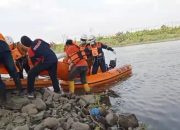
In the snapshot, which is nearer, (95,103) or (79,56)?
(95,103)

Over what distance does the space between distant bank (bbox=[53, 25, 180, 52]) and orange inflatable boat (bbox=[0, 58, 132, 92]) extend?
3482 cm

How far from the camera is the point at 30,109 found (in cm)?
960

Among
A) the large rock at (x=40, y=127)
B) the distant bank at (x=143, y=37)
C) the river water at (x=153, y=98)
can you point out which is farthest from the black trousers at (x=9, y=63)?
the distant bank at (x=143, y=37)

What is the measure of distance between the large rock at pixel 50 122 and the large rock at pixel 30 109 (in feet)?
3.16

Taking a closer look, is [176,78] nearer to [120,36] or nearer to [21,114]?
[21,114]

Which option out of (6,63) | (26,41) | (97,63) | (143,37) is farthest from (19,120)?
(143,37)

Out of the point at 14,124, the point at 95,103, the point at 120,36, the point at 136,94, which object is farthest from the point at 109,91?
the point at 120,36

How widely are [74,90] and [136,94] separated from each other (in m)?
2.29

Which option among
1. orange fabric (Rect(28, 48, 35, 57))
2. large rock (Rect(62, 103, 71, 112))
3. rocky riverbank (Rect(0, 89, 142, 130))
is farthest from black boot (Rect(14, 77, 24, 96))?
large rock (Rect(62, 103, 71, 112))

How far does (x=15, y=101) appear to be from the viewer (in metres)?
9.97

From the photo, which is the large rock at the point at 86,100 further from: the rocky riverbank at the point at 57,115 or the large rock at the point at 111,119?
the large rock at the point at 111,119

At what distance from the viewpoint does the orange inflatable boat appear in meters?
11.7

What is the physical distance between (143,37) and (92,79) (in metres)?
41.6

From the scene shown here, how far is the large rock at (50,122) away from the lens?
8.43 meters
